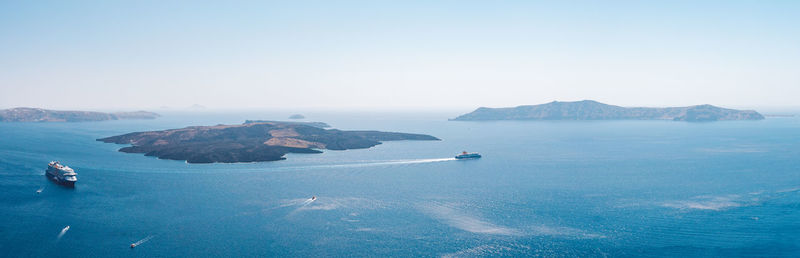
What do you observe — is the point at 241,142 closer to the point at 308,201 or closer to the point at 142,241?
the point at 308,201

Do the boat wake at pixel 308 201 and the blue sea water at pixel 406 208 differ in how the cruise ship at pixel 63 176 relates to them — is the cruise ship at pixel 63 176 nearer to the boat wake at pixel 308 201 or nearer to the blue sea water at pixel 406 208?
the blue sea water at pixel 406 208

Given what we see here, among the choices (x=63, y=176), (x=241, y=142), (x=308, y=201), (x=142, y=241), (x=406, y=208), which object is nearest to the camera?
(x=142, y=241)

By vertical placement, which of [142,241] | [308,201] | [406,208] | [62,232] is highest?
[308,201]

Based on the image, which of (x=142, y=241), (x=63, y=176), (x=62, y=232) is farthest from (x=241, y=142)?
(x=142, y=241)

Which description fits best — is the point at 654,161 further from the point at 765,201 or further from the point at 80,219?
the point at 80,219

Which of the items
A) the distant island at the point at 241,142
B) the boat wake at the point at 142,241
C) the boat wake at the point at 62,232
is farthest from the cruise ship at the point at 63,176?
the boat wake at the point at 142,241

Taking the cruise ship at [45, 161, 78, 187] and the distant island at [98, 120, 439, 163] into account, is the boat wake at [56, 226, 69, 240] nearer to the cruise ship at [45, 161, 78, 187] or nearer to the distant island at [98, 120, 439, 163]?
the cruise ship at [45, 161, 78, 187]

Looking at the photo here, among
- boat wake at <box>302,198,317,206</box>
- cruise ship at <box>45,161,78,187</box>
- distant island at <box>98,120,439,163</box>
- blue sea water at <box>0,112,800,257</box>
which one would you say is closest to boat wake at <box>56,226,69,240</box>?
blue sea water at <box>0,112,800,257</box>
